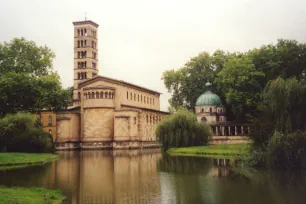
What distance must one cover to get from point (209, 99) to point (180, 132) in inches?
1004

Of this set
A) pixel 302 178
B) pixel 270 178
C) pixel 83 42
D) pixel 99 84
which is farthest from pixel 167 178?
pixel 83 42

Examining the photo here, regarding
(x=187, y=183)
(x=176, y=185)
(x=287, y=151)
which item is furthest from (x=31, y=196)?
(x=287, y=151)

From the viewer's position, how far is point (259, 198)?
1800 cm

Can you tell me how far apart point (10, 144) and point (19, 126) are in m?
2.27

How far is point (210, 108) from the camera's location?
253ft

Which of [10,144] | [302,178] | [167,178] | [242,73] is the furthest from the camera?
[242,73]

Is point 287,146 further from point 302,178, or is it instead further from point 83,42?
point 83,42

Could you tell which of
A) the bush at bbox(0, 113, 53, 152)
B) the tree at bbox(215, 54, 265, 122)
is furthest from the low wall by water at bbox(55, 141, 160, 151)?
the bush at bbox(0, 113, 53, 152)

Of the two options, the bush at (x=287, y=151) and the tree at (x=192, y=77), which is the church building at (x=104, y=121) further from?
the bush at (x=287, y=151)

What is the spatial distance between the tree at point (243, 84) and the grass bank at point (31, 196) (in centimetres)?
4678

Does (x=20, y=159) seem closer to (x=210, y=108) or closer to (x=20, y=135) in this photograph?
(x=20, y=135)

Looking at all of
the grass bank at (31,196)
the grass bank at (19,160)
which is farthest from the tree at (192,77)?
the grass bank at (31,196)

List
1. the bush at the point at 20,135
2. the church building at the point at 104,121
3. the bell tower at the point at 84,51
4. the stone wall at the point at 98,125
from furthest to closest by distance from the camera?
the bell tower at the point at 84,51
the stone wall at the point at 98,125
the church building at the point at 104,121
the bush at the point at 20,135

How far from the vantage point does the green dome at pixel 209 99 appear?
77062mm
